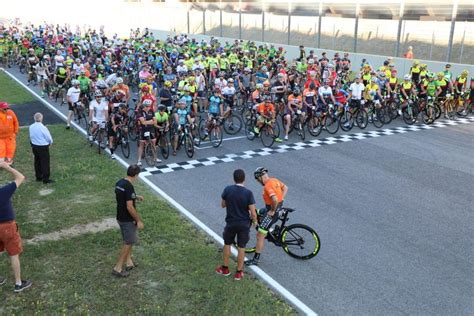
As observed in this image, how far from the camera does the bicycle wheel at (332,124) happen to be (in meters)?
16.0

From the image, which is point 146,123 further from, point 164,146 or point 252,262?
point 252,262

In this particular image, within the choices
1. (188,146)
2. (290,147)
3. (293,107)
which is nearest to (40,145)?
(188,146)

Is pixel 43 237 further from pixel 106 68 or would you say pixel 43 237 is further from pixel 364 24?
pixel 364 24

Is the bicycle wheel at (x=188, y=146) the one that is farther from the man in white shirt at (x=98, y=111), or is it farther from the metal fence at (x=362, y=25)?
the metal fence at (x=362, y=25)

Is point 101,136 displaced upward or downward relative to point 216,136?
upward

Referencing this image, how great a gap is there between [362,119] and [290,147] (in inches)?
157

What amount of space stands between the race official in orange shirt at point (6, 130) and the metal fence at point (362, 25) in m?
22.6

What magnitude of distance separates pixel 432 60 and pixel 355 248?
2175cm

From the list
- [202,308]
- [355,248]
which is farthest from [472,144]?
[202,308]

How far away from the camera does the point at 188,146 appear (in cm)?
1314

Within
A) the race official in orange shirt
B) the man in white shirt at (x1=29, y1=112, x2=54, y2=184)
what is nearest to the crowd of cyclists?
the man in white shirt at (x1=29, y1=112, x2=54, y2=184)

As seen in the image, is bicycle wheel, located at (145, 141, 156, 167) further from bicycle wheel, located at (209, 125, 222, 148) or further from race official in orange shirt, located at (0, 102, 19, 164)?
race official in orange shirt, located at (0, 102, 19, 164)

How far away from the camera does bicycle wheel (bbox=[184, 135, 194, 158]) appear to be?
1312 cm

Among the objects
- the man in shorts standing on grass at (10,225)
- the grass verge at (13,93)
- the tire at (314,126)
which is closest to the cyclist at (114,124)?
the tire at (314,126)
